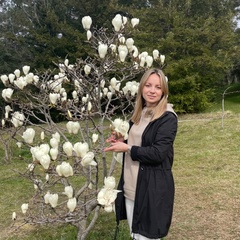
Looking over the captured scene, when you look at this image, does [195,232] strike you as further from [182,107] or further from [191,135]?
[182,107]

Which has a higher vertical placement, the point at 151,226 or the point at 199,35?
the point at 199,35

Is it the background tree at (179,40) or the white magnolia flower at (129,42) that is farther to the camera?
the background tree at (179,40)

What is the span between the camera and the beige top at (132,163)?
1946 millimetres

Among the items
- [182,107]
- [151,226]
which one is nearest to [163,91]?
[151,226]

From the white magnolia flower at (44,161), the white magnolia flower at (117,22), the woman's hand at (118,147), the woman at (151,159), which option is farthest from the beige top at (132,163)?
the white magnolia flower at (117,22)

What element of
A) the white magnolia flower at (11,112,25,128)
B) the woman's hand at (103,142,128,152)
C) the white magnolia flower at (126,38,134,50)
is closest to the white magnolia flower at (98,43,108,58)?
the white magnolia flower at (126,38,134,50)

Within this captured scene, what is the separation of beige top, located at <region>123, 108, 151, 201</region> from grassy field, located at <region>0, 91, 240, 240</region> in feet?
3.48

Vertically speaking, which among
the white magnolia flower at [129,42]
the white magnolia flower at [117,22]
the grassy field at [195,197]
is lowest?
the grassy field at [195,197]

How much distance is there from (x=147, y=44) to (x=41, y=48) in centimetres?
673

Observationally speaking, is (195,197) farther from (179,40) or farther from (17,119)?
(179,40)

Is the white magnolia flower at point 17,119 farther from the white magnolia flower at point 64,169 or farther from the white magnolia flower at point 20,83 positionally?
the white magnolia flower at point 64,169

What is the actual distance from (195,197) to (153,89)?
2.49 m

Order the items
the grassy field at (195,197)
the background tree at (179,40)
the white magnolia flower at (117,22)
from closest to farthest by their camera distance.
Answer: the white magnolia flower at (117,22) → the grassy field at (195,197) → the background tree at (179,40)

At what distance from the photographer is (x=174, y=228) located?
10.8 ft
